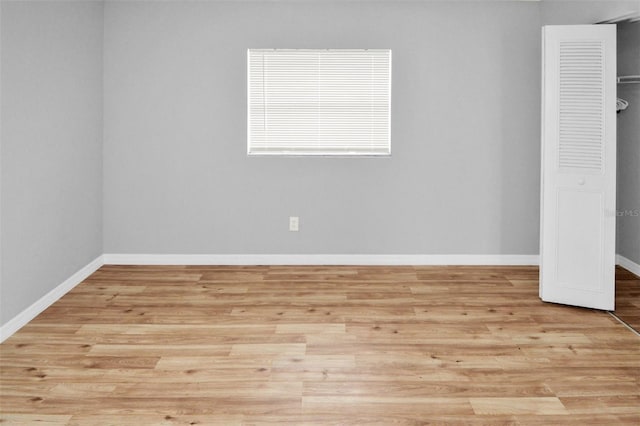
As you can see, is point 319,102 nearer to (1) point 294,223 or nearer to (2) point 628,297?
(1) point 294,223

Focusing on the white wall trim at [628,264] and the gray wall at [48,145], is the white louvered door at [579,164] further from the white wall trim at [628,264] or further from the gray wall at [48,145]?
the gray wall at [48,145]

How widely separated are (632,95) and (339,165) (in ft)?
7.42

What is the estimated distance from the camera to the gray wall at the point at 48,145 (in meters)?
3.32

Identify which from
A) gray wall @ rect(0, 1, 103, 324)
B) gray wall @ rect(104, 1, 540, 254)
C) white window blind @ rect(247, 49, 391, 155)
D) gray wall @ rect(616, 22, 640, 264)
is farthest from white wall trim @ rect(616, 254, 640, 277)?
gray wall @ rect(0, 1, 103, 324)

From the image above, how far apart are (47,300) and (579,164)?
3.62 metres

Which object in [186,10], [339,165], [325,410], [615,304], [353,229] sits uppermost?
[186,10]

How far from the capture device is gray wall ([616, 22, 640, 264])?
349cm

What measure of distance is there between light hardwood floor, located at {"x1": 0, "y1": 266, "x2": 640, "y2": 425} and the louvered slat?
1014 mm

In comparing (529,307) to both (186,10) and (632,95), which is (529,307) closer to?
(632,95)

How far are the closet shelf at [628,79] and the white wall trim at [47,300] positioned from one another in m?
3.93

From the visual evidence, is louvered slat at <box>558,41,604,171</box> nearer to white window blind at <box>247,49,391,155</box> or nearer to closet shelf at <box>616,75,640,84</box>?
closet shelf at <box>616,75,640,84</box>

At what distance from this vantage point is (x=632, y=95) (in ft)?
11.6

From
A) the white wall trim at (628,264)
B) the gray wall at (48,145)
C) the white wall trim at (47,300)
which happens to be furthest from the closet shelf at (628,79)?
the white wall trim at (47,300)

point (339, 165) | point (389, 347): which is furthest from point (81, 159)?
point (389, 347)
